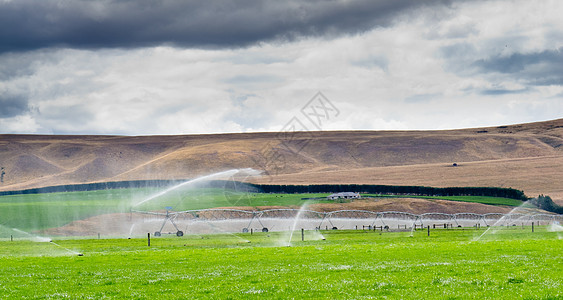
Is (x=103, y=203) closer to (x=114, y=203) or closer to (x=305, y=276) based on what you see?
(x=114, y=203)

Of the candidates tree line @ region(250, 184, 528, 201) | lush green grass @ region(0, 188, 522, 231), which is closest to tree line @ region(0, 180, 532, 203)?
tree line @ region(250, 184, 528, 201)

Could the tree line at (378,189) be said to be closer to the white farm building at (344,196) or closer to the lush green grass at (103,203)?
the lush green grass at (103,203)

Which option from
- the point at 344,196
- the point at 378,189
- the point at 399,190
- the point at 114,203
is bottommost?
the point at 114,203

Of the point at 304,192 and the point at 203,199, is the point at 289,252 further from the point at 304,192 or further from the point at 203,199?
the point at 304,192

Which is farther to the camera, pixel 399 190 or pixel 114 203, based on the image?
pixel 399 190

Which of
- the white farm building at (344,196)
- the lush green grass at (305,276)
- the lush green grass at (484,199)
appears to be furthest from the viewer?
the white farm building at (344,196)

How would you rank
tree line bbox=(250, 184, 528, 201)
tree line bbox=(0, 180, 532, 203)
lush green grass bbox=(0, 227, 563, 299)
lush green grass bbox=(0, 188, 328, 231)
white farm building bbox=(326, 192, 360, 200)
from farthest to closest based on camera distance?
1. tree line bbox=(0, 180, 532, 203)
2. tree line bbox=(250, 184, 528, 201)
3. white farm building bbox=(326, 192, 360, 200)
4. lush green grass bbox=(0, 188, 328, 231)
5. lush green grass bbox=(0, 227, 563, 299)

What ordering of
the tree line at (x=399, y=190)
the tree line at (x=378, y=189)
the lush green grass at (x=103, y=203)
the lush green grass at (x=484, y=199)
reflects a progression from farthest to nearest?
the tree line at (x=378, y=189) → the tree line at (x=399, y=190) → the lush green grass at (x=484, y=199) → the lush green grass at (x=103, y=203)

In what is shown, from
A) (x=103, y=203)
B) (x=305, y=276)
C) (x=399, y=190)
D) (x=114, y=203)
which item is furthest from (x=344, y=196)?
(x=305, y=276)

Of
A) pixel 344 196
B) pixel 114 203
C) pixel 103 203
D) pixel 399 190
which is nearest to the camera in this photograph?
pixel 114 203

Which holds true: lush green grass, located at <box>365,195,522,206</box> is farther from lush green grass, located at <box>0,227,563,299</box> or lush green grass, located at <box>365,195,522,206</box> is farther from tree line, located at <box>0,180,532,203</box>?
lush green grass, located at <box>0,227,563,299</box>

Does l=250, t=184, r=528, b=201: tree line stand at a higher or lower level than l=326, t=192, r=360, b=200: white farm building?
higher

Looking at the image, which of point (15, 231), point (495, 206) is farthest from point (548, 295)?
point (495, 206)

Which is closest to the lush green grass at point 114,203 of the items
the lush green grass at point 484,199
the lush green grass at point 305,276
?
the lush green grass at point 484,199
